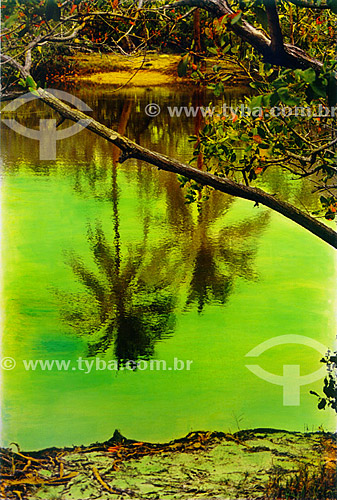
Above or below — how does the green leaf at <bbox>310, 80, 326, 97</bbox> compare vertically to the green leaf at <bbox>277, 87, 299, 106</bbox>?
above

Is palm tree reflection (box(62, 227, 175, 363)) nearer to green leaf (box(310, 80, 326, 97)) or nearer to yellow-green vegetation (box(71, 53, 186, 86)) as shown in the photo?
green leaf (box(310, 80, 326, 97))

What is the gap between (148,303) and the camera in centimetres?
410

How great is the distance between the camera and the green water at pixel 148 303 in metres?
3.11

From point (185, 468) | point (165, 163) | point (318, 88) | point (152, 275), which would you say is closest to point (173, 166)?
point (165, 163)

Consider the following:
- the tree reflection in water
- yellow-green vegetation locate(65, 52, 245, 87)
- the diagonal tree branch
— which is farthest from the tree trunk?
yellow-green vegetation locate(65, 52, 245, 87)

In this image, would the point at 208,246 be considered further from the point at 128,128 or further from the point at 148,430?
the point at 128,128

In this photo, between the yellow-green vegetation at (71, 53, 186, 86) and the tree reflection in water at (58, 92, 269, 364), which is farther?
the yellow-green vegetation at (71, 53, 186, 86)

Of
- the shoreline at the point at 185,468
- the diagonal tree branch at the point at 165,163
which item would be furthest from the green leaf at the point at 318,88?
the shoreline at the point at 185,468

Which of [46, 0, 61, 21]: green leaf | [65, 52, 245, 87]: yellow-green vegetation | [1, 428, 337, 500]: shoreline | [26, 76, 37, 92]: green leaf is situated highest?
[65, 52, 245, 87]: yellow-green vegetation

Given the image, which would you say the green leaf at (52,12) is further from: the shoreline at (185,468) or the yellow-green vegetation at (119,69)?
the yellow-green vegetation at (119,69)

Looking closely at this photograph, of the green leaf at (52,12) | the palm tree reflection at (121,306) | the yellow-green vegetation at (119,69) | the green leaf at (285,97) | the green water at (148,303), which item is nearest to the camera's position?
the green leaf at (285,97)

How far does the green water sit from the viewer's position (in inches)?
122

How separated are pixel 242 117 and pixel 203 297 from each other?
5.09ft

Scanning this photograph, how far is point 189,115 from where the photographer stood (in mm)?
8922
